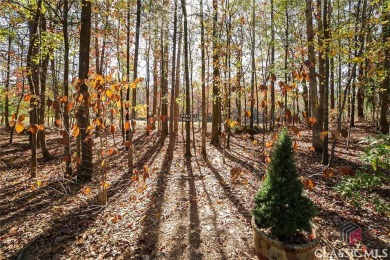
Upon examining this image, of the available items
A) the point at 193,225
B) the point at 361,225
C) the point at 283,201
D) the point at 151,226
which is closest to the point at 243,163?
the point at 361,225

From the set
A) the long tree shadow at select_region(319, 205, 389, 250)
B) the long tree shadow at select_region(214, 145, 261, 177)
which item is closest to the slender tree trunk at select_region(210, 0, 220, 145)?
the long tree shadow at select_region(214, 145, 261, 177)

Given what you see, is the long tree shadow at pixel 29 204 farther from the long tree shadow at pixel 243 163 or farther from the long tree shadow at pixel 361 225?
the long tree shadow at pixel 361 225

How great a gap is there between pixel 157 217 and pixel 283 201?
2.96 metres

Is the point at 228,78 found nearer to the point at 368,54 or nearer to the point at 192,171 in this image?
the point at 192,171

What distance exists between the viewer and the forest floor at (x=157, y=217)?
422 cm

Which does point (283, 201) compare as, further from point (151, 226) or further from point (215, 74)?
point (215, 74)

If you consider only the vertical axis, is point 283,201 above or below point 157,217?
above

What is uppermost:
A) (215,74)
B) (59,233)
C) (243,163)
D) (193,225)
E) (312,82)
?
(215,74)

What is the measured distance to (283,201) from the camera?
3467 millimetres

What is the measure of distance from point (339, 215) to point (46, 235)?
20.9ft

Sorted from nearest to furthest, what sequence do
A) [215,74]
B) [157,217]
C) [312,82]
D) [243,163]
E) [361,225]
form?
[361,225], [157,217], [312,82], [243,163], [215,74]

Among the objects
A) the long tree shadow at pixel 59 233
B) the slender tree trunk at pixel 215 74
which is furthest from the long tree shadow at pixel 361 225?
the slender tree trunk at pixel 215 74

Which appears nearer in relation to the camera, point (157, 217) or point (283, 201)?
point (283, 201)

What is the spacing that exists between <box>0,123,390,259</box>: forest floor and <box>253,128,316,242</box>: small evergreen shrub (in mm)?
424
